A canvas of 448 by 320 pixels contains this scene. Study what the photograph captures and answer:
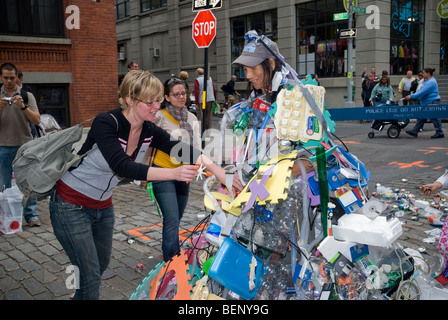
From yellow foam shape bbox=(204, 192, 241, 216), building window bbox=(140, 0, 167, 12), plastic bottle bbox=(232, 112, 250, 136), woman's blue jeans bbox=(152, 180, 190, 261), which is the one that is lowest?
woman's blue jeans bbox=(152, 180, 190, 261)

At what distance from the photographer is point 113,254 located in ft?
15.7

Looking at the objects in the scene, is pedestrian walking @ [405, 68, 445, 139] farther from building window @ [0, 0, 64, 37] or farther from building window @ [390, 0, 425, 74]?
building window @ [0, 0, 64, 37]

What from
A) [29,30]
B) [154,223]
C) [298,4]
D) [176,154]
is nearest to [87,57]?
[29,30]

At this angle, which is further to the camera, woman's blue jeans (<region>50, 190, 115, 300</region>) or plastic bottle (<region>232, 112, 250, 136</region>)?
plastic bottle (<region>232, 112, 250, 136</region>)

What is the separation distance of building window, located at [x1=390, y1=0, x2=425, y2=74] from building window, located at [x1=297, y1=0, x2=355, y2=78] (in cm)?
235

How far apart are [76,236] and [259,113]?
5.37ft

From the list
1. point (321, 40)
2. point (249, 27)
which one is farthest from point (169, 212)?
point (249, 27)

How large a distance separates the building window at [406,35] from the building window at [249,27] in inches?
241

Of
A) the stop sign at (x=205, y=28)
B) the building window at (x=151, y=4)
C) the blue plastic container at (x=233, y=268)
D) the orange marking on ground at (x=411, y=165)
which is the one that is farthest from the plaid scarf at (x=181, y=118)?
the building window at (x=151, y=4)

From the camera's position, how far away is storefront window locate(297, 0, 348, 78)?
20125mm

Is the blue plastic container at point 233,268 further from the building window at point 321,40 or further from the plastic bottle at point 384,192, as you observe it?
the building window at point 321,40

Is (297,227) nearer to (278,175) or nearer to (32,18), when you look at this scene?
(278,175)

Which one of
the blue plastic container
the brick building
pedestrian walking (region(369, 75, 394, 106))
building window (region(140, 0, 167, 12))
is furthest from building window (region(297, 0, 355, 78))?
the blue plastic container

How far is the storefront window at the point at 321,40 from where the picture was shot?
66.0 feet
